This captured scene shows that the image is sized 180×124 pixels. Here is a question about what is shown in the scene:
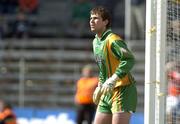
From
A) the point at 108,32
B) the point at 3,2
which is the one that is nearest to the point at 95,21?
the point at 108,32

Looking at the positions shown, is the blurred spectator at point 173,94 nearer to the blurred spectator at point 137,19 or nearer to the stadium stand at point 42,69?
the blurred spectator at point 137,19

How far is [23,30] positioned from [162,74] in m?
14.0

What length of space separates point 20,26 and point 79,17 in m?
1.71

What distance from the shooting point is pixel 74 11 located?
22.5 m

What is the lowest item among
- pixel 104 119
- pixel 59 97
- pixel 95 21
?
pixel 59 97

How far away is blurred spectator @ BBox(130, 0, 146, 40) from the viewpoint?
1994cm

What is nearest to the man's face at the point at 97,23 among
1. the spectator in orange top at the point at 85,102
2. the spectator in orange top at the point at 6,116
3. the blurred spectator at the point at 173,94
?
the blurred spectator at the point at 173,94

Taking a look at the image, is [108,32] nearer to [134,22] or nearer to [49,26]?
[134,22]

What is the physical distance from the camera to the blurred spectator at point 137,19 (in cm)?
1994

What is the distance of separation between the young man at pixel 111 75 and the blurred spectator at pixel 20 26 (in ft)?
44.2

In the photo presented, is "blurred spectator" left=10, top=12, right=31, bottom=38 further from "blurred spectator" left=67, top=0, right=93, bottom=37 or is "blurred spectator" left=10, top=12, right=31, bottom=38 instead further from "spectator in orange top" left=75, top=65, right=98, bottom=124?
"spectator in orange top" left=75, top=65, right=98, bottom=124

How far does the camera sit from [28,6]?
2269 centimetres

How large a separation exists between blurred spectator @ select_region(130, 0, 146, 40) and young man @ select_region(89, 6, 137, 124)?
11342 millimetres

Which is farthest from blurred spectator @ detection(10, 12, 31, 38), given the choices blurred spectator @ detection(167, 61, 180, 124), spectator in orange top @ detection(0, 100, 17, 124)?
blurred spectator @ detection(167, 61, 180, 124)
